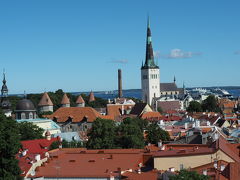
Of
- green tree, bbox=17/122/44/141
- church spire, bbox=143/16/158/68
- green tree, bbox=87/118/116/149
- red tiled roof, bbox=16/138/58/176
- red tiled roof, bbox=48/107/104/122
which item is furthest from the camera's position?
church spire, bbox=143/16/158/68

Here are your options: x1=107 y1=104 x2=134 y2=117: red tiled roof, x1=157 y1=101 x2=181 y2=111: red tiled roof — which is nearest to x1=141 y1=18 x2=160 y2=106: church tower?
x1=157 y1=101 x2=181 y2=111: red tiled roof

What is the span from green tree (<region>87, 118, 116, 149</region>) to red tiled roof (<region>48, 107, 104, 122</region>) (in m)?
38.4

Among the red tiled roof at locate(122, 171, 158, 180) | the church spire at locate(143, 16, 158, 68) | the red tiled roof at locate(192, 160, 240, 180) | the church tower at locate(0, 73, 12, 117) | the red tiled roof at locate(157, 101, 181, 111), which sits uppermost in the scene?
the church spire at locate(143, 16, 158, 68)

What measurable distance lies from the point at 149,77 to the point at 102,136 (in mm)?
103041

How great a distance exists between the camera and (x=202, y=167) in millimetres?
32406

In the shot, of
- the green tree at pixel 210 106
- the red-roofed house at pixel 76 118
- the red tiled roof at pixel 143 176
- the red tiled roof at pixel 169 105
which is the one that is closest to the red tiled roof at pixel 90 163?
the red tiled roof at pixel 143 176

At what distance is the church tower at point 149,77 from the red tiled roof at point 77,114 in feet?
198

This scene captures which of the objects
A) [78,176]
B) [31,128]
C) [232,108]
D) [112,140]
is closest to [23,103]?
[31,128]

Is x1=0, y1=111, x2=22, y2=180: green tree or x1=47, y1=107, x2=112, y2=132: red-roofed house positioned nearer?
x1=0, y1=111, x2=22, y2=180: green tree

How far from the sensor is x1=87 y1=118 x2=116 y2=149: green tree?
46906 millimetres

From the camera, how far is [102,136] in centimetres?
4822

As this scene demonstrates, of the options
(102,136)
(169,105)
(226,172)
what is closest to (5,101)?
(102,136)

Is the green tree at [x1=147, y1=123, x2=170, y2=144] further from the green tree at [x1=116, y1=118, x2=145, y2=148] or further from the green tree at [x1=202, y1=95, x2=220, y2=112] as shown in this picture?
the green tree at [x1=202, y1=95, x2=220, y2=112]

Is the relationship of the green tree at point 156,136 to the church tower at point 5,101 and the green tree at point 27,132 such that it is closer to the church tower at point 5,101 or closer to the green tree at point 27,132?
the green tree at point 27,132
